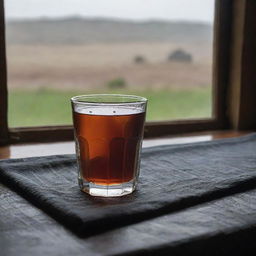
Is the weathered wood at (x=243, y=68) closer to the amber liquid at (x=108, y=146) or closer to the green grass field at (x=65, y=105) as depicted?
the green grass field at (x=65, y=105)

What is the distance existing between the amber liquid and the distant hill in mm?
558

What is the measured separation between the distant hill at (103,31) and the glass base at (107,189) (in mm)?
586

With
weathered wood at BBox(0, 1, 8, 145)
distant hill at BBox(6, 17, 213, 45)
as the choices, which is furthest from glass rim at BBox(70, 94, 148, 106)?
distant hill at BBox(6, 17, 213, 45)

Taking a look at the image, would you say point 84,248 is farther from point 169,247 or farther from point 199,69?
point 199,69

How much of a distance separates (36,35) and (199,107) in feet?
1.57

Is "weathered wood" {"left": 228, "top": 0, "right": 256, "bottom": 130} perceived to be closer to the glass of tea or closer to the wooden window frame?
the wooden window frame

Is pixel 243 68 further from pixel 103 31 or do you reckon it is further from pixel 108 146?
pixel 108 146

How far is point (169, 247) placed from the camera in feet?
1.69

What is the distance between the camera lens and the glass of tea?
2.19 feet

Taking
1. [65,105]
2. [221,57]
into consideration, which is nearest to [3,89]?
[65,105]

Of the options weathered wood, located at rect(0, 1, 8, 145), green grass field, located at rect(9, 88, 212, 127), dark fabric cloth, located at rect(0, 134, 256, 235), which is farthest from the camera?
green grass field, located at rect(9, 88, 212, 127)

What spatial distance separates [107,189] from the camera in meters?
0.67

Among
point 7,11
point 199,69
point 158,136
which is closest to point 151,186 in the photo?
point 158,136

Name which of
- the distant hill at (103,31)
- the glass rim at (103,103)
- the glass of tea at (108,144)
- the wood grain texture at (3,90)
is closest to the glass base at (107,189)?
the glass of tea at (108,144)
